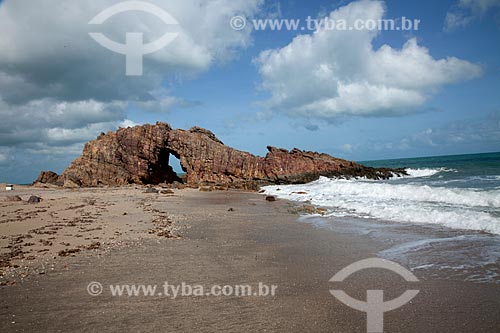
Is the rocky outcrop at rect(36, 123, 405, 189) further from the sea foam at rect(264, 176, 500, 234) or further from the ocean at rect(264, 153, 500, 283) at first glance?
the ocean at rect(264, 153, 500, 283)

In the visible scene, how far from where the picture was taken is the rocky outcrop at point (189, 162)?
120 feet

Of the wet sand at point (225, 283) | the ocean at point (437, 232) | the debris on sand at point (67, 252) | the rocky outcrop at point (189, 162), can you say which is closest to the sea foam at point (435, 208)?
the ocean at point (437, 232)

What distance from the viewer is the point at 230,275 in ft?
19.6

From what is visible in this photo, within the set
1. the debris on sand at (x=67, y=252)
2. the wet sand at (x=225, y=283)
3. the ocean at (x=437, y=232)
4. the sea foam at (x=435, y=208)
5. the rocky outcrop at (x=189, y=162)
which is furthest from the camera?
the rocky outcrop at (x=189, y=162)

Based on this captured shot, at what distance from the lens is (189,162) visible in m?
37.7

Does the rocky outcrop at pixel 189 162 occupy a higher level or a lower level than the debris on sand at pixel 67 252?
higher

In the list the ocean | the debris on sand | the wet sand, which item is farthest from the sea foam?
the debris on sand

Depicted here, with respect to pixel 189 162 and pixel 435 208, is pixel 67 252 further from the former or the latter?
pixel 189 162

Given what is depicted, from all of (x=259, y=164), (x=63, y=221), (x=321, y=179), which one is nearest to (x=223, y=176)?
(x=259, y=164)

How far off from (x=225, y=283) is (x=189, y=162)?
33.0m

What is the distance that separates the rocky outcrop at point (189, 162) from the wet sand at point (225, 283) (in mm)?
27893

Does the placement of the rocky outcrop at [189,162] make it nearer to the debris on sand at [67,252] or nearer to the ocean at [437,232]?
the ocean at [437,232]

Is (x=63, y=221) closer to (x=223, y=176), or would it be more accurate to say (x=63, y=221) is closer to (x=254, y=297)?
(x=254, y=297)

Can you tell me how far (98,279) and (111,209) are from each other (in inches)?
401
